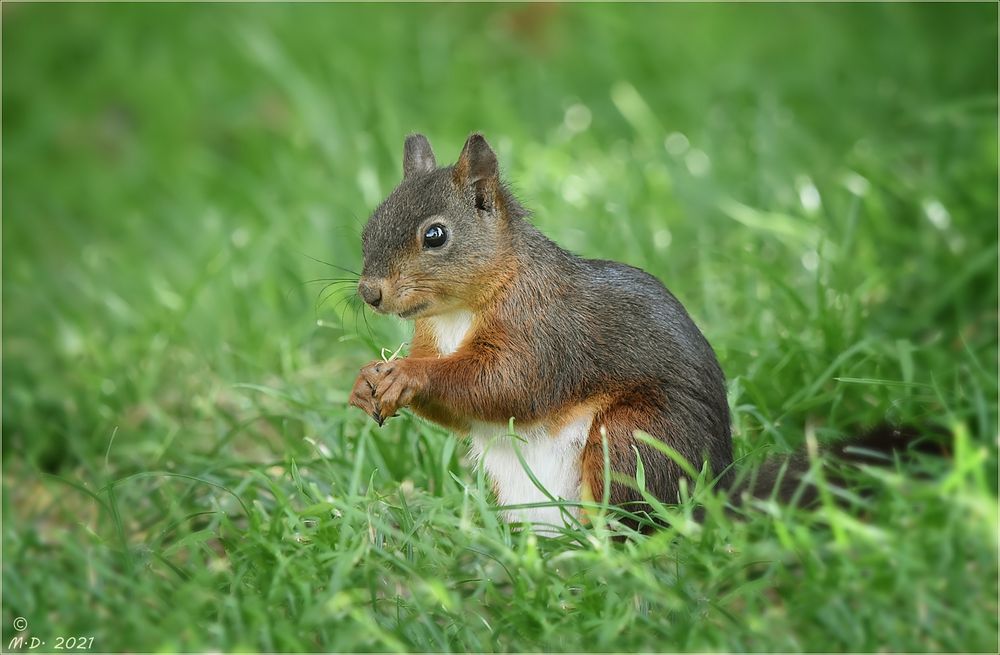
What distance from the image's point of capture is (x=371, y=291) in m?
2.98

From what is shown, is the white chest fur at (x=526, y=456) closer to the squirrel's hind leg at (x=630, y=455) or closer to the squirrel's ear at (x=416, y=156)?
the squirrel's hind leg at (x=630, y=455)

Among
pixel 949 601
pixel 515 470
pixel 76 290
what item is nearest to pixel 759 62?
pixel 76 290

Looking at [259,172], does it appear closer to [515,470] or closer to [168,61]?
[168,61]

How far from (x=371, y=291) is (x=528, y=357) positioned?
0.41m

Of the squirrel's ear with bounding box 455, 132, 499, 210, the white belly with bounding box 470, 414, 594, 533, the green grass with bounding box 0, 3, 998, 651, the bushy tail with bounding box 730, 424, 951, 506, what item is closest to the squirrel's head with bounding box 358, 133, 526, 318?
the squirrel's ear with bounding box 455, 132, 499, 210

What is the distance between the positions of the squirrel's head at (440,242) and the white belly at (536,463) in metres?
0.34

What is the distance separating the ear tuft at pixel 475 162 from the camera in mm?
3059

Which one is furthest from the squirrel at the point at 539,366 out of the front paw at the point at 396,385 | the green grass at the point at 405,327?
the green grass at the point at 405,327

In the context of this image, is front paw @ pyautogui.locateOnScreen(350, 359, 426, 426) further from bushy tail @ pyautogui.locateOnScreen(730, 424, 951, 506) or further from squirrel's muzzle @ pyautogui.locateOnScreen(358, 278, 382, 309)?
bushy tail @ pyautogui.locateOnScreen(730, 424, 951, 506)

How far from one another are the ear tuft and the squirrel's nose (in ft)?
1.14

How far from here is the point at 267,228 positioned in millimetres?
5324

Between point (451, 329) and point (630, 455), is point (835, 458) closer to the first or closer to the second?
point (630, 455)

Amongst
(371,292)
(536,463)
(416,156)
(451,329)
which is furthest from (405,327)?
(536,463)

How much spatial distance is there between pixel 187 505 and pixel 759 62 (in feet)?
13.7
